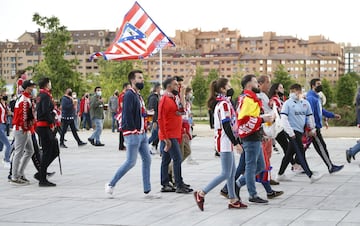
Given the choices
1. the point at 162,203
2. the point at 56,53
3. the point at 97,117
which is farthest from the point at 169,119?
the point at 56,53

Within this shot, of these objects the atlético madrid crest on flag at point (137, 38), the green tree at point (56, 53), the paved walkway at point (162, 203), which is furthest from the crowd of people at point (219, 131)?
the green tree at point (56, 53)

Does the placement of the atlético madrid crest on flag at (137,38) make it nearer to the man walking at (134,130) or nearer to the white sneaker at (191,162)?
the white sneaker at (191,162)

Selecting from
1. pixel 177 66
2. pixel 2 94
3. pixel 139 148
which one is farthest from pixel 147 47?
pixel 177 66

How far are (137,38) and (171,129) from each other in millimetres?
14726

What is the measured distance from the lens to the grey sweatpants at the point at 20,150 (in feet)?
37.9

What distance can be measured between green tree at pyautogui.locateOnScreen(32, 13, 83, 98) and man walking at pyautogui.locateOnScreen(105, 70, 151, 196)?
38295 mm

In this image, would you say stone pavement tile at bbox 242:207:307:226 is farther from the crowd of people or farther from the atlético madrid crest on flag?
the atlético madrid crest on flag

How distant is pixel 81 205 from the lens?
918cm

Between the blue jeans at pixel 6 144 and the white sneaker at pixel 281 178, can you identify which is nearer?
the white sneaker at pixel 281 178

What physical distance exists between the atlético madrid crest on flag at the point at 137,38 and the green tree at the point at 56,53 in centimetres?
2312

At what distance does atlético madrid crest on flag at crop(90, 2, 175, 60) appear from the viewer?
23906mm

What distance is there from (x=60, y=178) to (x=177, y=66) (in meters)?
Answer: 178

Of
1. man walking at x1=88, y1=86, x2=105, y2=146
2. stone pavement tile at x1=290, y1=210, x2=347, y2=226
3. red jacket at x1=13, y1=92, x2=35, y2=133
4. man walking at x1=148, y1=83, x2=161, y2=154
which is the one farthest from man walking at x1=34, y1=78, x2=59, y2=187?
man walking at x1=88, y1=86, x2=105, y2=146

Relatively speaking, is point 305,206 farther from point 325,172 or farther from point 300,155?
point 325,172
